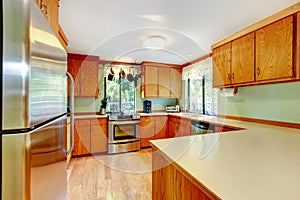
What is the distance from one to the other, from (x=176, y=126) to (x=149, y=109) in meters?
1.00

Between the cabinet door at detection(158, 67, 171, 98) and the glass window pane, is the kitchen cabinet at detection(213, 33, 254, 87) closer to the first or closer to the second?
the glass window pane

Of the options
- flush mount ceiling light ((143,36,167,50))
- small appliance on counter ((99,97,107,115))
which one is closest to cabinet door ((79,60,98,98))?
small appliance on counter ((99,97,107,115))

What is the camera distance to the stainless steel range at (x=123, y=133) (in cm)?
361

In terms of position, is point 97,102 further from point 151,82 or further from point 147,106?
point 151,82

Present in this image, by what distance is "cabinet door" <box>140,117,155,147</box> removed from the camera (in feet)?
13.1

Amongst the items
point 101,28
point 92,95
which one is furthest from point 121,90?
point 101,28

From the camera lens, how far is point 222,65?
2580mm

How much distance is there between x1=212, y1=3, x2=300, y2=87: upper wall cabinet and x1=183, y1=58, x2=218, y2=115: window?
98 centimetres

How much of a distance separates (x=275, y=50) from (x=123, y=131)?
3.15 metres

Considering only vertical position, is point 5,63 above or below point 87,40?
below

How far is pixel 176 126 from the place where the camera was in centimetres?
387

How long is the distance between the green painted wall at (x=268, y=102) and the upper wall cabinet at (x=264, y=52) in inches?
14.3

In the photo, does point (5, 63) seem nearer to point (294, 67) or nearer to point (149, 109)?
point (294, 67)

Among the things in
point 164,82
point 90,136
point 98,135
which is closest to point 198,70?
point 164,82
